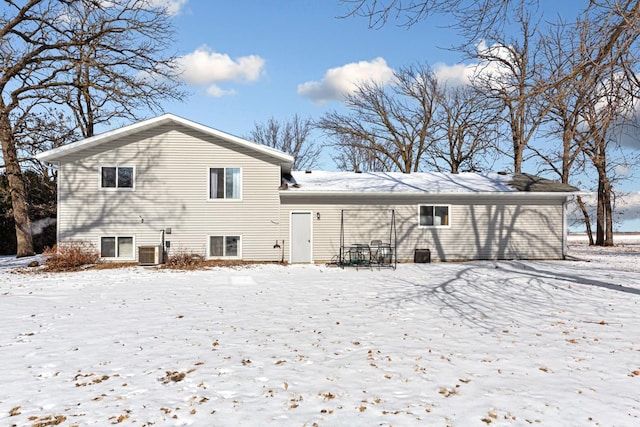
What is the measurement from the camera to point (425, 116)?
3009cm

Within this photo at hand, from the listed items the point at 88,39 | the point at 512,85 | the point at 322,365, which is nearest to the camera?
the point at 322,365

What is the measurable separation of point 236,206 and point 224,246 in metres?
1.60

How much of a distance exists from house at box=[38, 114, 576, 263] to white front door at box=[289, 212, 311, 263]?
1.5 inches

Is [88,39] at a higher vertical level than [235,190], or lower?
higher

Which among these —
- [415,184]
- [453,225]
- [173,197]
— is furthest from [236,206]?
[453,225]

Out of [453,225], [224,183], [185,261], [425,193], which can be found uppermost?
[224,183]

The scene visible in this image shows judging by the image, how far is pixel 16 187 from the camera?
17969 mm

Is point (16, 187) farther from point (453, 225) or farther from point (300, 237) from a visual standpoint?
point (453, 225)

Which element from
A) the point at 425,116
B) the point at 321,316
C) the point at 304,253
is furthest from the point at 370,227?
the point at 425,116

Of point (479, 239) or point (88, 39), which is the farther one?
point (88, 39)

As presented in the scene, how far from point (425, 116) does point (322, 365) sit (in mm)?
27829

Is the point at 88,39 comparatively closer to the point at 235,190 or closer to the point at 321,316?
the point at 235,190

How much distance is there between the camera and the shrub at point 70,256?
13.5 meters

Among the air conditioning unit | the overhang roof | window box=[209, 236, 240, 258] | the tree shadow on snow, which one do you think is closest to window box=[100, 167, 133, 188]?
the overhang roof
